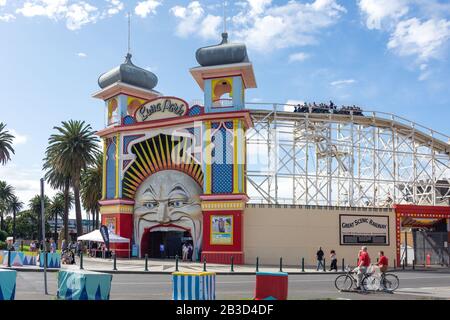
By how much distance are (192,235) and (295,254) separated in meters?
7.57

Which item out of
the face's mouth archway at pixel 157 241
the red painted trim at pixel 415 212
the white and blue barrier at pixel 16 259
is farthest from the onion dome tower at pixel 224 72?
the white and blue barrier at pixel 16 259

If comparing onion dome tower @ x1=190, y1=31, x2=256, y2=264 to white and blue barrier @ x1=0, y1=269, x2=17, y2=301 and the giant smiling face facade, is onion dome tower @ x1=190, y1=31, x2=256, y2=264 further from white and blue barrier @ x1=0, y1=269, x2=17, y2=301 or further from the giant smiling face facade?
white and blue barrier @ x1=0, y1=269, x2=17, y2=301

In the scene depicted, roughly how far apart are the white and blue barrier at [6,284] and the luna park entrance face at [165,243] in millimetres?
29555

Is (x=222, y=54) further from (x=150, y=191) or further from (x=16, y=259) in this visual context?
(x=16, y=259)

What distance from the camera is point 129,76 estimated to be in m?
45.7

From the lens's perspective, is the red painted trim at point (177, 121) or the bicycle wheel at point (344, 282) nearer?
the bicycle wheel at point (344, 282)

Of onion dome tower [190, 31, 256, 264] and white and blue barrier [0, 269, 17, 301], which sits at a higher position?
onion dome tower [190, 31, 256, 264]

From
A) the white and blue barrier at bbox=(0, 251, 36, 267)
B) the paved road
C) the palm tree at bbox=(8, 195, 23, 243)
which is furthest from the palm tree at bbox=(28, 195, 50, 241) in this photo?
the paved road

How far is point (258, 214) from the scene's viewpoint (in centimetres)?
3919

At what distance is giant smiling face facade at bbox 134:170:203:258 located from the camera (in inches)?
1604

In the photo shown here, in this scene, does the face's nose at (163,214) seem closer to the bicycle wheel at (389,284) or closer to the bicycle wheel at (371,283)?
the bicycle wheel at (389,284)

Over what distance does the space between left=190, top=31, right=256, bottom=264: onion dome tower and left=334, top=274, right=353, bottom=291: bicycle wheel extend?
1745cm

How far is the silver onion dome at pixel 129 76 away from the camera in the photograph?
45406 millimetres
